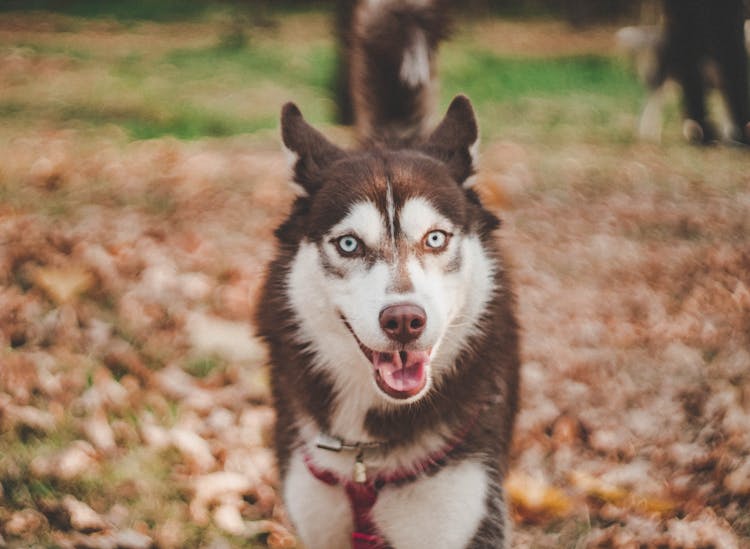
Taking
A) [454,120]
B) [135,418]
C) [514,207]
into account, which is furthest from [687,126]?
[135,418]

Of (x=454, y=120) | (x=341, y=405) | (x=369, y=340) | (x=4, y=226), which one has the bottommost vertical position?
(x=4, y=226)

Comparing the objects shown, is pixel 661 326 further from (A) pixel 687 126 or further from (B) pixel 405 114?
(A) pixel 687 126

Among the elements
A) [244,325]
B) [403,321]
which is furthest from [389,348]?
[244,325]

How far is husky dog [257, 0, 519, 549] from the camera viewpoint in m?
2.61

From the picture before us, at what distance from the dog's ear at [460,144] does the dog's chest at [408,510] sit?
1.06 meters

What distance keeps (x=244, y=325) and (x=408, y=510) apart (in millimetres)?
2277

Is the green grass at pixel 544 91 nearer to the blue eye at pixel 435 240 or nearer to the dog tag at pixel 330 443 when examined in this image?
the blue eye at pixel 435 240

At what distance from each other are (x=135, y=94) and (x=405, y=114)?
6.43 metres

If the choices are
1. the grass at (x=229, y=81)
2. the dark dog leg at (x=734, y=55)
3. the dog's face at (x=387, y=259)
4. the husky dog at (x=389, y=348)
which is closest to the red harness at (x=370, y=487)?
the husky dog at (x=389, y=348)

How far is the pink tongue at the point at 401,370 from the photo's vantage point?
8.35 ft

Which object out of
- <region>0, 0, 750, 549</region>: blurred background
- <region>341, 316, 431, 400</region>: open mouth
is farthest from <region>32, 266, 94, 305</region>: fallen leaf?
<region>341, 316, 431, 400</region>: open mouth

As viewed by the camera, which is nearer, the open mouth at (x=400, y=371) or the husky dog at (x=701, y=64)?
the open mouth at (x=400, y=371)

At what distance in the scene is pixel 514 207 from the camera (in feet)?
21.1

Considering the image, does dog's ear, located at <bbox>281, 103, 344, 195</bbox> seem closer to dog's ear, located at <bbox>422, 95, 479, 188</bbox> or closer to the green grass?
dog's ear, located at <bbox>422, 95, 479, 188</bbox>
